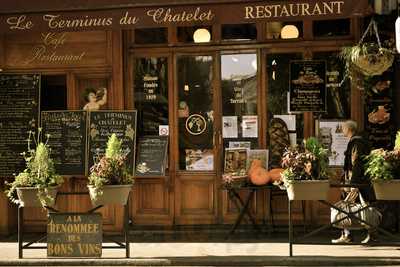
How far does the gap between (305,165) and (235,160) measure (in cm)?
222

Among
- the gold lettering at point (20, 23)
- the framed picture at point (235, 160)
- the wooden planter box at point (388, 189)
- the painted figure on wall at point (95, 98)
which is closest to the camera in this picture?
the wooden planter box at point (388, 189)

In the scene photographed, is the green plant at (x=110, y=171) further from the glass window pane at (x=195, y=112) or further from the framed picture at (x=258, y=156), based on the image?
the framed picture at (x=258, y=156)

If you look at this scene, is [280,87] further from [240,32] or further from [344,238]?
[344,238]

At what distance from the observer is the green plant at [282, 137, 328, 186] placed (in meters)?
9.14

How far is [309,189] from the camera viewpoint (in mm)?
9102

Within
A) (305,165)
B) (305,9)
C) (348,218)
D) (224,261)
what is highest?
(305,9)

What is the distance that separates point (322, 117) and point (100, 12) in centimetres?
388

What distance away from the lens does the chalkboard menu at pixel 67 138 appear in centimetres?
1125

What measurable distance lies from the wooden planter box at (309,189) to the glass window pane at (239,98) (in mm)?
2250

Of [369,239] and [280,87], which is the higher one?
[280,87]

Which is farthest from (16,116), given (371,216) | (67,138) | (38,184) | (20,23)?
(371,216)

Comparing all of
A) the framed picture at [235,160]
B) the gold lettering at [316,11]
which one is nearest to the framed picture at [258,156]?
the framed picture at [235,160]

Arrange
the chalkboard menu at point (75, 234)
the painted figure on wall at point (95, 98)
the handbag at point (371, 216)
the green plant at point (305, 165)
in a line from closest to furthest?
the green plant at point (305, 165), the chalkboard menu at point (75, 234), the handbag at point (371, 216), the painted figure on wall at point (95, 98)

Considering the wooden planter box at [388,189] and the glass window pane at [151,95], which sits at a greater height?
the glass window pane at [151,95]
